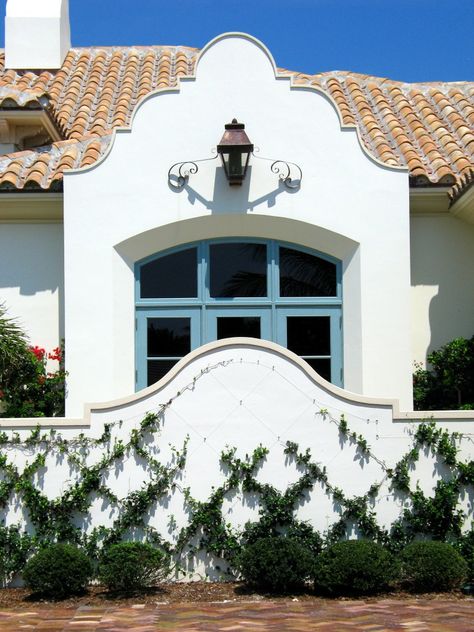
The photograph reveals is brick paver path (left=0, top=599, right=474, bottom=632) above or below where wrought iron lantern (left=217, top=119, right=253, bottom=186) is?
below

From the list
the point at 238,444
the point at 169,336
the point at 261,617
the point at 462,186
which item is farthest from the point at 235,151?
the point at 261,617

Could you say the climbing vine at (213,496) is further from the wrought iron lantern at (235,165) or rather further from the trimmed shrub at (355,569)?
the wrought iron lantern at (235,165)

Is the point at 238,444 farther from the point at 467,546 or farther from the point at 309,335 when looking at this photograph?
the point at 309,335

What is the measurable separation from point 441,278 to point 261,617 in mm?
6762

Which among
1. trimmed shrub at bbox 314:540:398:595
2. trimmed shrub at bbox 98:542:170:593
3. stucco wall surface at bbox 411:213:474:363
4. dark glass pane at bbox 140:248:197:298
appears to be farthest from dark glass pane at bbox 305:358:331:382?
trimmed shrub at bbox 98:542:170:593

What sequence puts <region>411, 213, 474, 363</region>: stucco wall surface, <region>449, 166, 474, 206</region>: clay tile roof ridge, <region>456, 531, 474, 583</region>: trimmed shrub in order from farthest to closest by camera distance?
<region>411, 213, 474, 363</region>: stucco wall surface → <region>449, 166, 474, 206</region>: clay tile roof ridge → <region>456, 531, 474, 583</region>: trimmed shrub

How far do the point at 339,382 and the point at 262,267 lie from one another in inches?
79.8

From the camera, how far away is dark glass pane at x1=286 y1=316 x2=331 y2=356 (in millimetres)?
14094

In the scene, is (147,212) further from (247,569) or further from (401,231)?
(247,569)

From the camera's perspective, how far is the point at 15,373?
1315 centimetres

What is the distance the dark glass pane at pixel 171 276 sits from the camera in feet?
46.3

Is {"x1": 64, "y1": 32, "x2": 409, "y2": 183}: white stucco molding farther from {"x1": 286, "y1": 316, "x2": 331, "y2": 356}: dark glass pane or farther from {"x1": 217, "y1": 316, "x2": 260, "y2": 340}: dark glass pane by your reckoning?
{"x1": 217, "y1": 316, "x2": 260, "y2": 340}: dark glass pane

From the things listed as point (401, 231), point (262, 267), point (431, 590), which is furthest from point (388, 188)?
point (431, 590)

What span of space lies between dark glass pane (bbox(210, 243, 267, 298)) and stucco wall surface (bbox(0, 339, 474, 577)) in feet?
9.90
